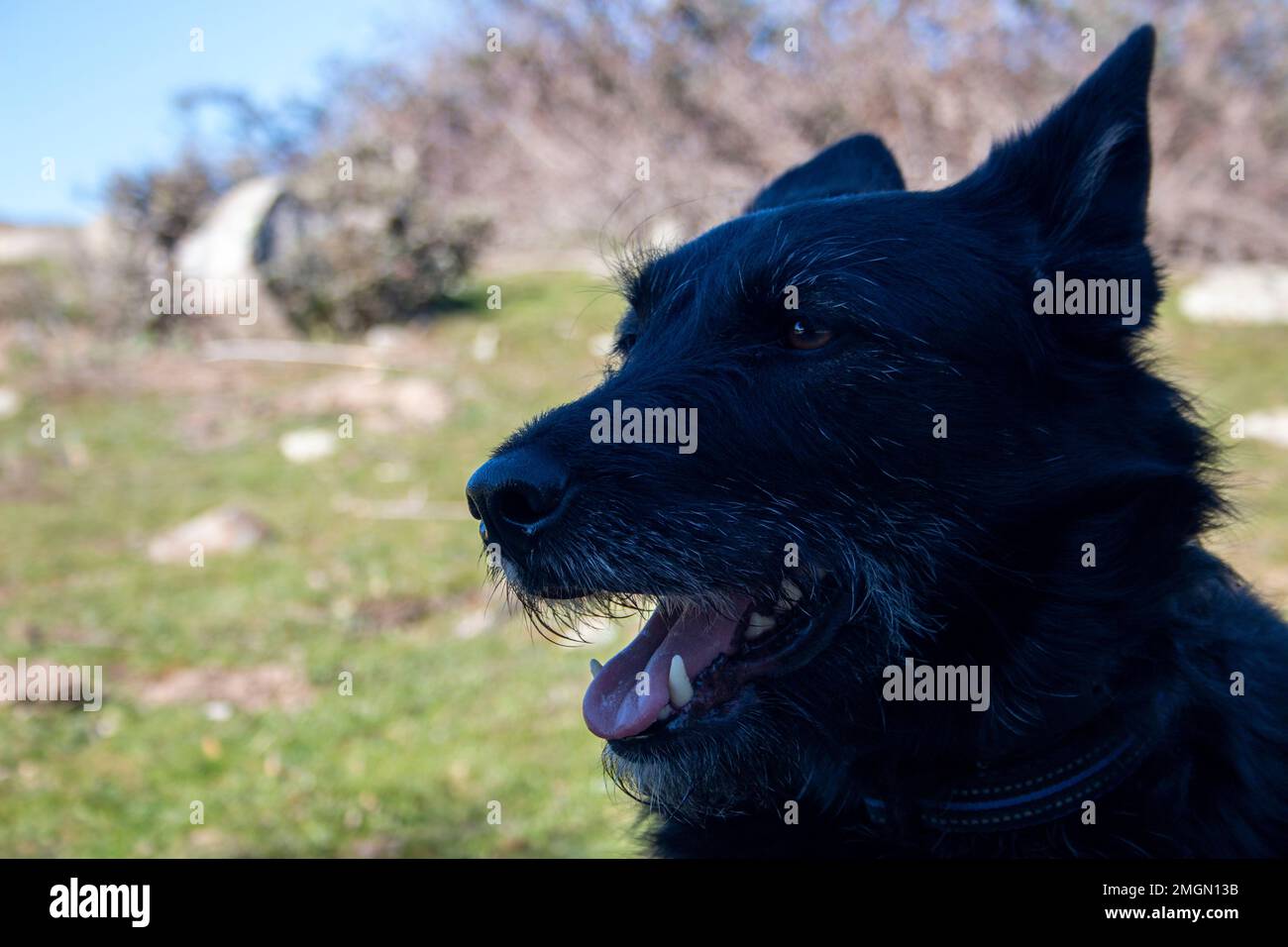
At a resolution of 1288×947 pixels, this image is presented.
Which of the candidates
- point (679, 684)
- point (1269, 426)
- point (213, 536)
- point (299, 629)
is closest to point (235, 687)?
point (299, 629)

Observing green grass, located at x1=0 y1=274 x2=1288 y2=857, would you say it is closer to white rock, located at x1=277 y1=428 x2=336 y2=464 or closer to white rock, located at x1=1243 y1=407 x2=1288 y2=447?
white rock, located at x1=277 y1=428 x2=336 y2=464

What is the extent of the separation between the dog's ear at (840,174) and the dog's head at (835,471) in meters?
0.86

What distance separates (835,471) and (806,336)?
378mm

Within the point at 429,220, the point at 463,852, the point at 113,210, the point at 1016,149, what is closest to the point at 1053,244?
the point at 1016,149

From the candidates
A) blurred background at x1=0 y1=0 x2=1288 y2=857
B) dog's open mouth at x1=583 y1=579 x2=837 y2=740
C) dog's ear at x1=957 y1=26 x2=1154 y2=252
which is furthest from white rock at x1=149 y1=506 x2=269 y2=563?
dog's ear at x1=957 y1=26 x2=1154 y2=252

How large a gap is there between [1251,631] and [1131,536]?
1.97ft

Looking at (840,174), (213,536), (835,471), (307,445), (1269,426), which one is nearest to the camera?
(835,471)

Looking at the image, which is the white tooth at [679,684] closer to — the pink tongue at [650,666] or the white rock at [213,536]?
the pink tongue at [650,666]

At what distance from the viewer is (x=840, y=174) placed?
3.73m

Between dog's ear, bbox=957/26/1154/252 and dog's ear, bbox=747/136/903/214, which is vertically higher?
dog's ear, bbox=747/136/903/214

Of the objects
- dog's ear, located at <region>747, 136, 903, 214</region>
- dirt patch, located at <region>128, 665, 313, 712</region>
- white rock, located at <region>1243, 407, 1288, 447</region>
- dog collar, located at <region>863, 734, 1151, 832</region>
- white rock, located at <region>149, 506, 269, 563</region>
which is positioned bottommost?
dirt patch, located at <region>128, 665, 313, 712</region>

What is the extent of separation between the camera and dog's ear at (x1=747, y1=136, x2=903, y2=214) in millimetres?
3652

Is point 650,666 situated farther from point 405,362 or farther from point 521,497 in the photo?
point 405,362

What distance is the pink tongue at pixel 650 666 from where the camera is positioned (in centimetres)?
263
